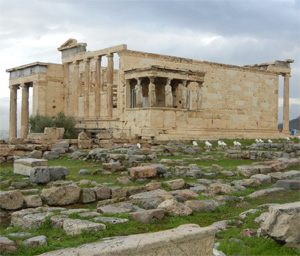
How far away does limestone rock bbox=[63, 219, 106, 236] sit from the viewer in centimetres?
585

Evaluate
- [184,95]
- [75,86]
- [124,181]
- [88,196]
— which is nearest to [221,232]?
[88,196]

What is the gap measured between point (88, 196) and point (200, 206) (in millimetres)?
2510

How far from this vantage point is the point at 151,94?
85.6ft

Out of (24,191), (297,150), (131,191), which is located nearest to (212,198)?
(131,191)

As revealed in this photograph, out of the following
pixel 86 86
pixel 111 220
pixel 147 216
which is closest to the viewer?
pixel 111 220

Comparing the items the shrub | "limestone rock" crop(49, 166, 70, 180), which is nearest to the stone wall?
the shrub

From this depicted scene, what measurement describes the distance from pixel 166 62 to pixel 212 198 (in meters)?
22.4

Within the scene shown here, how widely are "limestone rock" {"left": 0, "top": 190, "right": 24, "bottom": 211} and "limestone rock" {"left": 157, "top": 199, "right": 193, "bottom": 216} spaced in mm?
2818

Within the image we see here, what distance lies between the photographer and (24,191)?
360 inches

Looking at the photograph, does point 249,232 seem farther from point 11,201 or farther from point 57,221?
point 11,201

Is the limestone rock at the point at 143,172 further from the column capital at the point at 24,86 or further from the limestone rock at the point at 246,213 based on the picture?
the column capital at the point at 24,86

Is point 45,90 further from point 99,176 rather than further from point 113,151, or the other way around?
point 99,176

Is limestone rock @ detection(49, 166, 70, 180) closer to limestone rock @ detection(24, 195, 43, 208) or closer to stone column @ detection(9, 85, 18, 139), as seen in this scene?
limestone rock @ detection(24, 195, 43, 208)

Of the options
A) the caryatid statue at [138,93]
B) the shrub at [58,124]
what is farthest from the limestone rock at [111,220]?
the shrub at [58,124]
